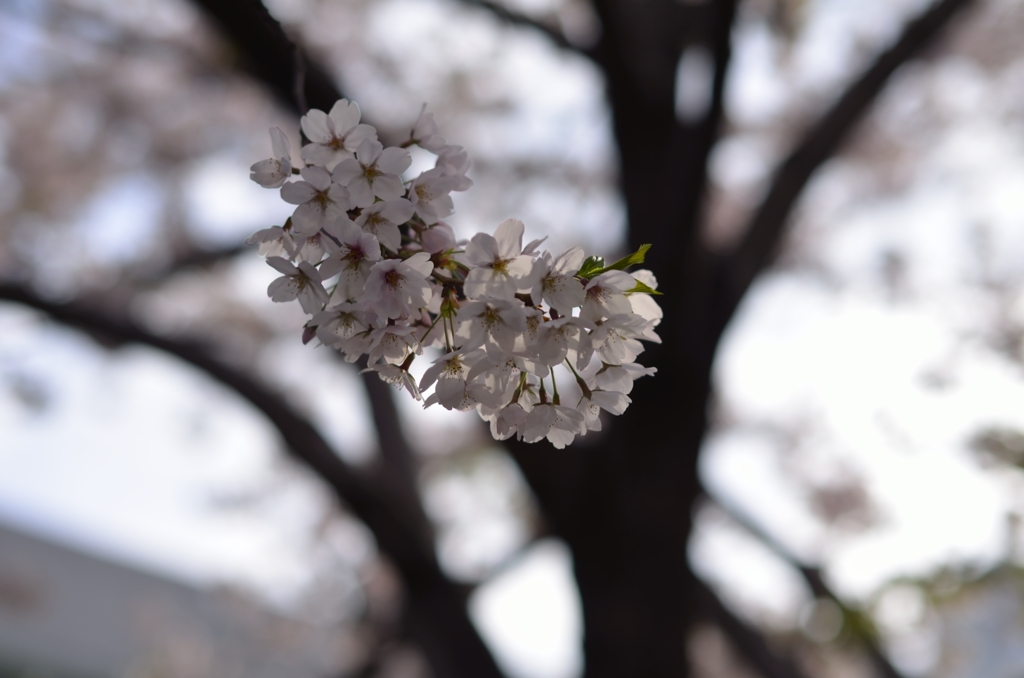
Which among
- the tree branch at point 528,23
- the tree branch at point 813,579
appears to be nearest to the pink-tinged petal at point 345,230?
the tree branch at point 528,23

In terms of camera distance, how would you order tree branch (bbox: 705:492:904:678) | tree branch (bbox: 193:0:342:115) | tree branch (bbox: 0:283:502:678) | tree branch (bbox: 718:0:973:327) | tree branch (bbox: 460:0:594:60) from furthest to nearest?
tree branch (bbox: 705:492:904:678) → tree branch (bbox: 460:0:594:60) → tree branch (bbox: 0:283:502:678) → tree branch (bbox: 718:0:973:327) → tree branch (bbox: 193:0:342:115)

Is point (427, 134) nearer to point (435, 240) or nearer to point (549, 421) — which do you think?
point (435, 240)

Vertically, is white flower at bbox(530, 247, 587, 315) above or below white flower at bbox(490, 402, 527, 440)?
above

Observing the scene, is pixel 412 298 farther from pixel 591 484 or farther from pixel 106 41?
pixel 106 41

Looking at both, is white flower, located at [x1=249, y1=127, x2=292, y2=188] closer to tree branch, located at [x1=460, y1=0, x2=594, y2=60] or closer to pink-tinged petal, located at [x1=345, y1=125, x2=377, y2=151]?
pink-tinged petal, located at [x1=345, y1=125, x2=377, y2=151]

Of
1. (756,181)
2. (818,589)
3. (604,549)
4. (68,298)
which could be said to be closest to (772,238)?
(604,549)

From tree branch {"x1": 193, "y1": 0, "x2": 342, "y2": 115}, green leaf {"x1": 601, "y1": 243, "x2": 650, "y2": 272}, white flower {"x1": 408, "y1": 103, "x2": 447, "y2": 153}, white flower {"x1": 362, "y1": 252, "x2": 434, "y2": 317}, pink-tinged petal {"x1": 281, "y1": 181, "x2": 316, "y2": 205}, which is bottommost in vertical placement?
green leaf {"x1": 601, "y1": 243, "x2": 650, "y2": 272}

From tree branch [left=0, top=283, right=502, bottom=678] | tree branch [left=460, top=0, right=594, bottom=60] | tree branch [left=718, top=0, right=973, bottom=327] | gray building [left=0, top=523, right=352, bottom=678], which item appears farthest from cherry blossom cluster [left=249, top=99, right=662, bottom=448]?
gray building [left=0, top=523, right=352, bottom=678]
